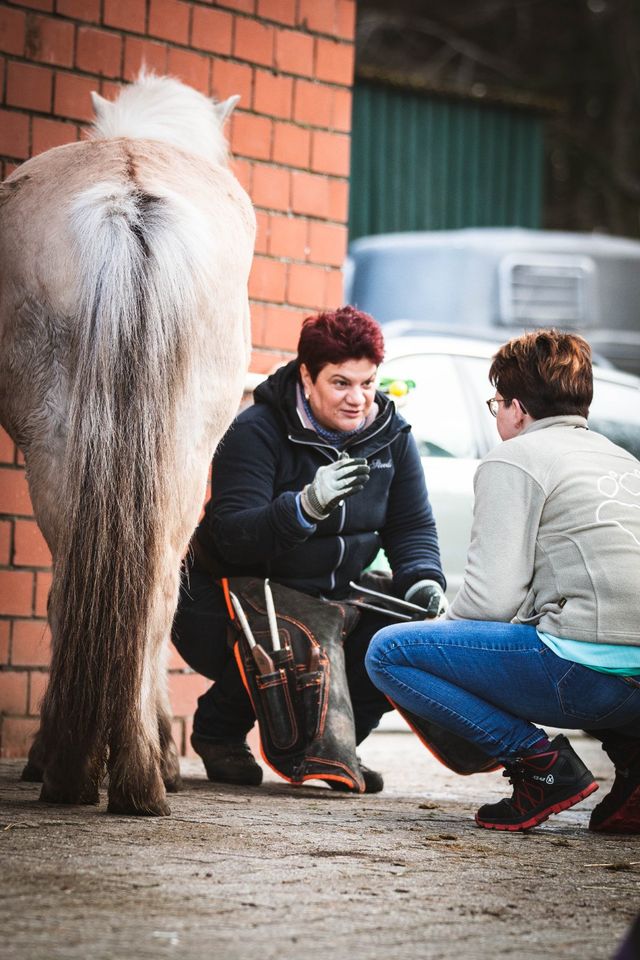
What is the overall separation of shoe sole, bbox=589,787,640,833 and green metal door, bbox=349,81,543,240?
31.1 feet

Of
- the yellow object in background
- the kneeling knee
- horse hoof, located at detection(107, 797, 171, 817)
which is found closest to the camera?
horse hoof, located at detection(107, 797, 171, 817)

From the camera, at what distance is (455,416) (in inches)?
243

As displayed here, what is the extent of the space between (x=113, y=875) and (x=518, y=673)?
4.13 feet

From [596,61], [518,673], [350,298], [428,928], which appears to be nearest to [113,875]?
[428,928]

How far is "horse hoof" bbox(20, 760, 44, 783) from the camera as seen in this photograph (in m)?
3.91

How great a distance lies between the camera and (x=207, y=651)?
4230 mm

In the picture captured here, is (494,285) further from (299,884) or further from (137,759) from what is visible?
(299,884)

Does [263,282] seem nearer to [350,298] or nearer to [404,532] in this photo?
[404,532]

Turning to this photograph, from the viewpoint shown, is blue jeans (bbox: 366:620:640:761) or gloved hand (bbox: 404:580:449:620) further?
gloved hand (bbox: 404:580:449:620)

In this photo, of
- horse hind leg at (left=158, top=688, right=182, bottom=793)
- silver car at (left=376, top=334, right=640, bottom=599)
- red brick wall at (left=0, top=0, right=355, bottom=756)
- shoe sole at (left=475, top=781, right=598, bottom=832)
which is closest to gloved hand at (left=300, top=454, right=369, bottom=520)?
horse hind leg at (left=158, top=688, right=182, bottom=793)

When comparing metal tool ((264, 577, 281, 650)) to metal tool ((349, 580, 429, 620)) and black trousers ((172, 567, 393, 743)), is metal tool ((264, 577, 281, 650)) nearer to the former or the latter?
black trousers ((172, 567, 393, 743))

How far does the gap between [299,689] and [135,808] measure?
32.0 inches

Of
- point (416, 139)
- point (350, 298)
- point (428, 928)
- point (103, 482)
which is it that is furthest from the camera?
point (416, 139)

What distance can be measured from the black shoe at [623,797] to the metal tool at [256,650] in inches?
38.7
